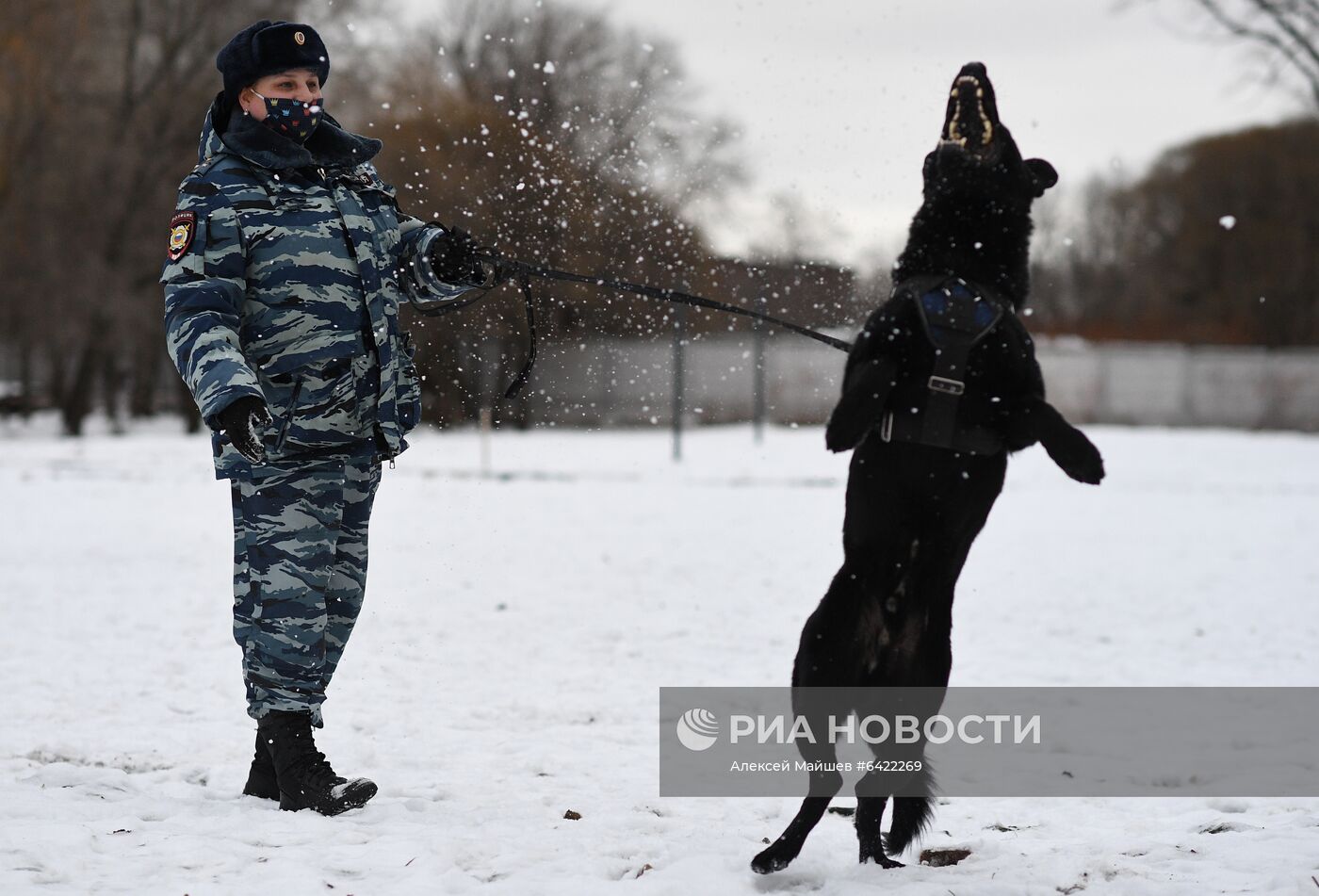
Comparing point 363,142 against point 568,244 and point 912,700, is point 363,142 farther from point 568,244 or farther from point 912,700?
point 912,700

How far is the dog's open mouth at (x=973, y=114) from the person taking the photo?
321 cm

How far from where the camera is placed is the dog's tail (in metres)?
3.36

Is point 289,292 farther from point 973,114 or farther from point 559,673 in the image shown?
point 559,673

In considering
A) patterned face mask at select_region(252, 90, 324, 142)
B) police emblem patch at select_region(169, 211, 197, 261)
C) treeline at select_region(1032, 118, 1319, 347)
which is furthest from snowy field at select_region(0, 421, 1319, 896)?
treeline at select_region(1032, 118, 1319, 347)

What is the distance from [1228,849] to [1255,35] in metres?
18.0

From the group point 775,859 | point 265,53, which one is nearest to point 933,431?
point 775,859

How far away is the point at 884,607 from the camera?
3.28 m

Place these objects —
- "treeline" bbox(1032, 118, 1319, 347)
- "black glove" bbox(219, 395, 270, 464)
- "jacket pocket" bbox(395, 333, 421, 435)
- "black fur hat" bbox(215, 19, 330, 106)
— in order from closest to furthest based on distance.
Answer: "black glove" bbox(219, 395, 270, 464)
"black fur hat" bbox(215, 19, 330, 106)
"jacket pocket" bbox(395, 333, 421, 435)
"treeline" bbox(1032, 118, 1319, 347)

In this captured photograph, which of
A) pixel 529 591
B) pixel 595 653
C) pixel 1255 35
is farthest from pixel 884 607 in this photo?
pixel 1255 35

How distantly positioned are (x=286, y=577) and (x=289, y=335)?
0.68m

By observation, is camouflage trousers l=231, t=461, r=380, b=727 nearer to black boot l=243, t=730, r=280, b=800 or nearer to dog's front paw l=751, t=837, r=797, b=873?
black boot l=243, t=730, r=280, b=800

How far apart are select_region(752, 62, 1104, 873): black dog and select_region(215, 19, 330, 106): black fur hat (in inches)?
70.7

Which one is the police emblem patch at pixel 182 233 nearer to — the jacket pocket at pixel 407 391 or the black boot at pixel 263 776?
the jacket pocket at pixel 407 391

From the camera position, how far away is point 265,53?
3.67m
